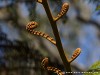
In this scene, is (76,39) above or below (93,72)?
below

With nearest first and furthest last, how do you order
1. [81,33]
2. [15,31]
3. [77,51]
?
[77,51], [15,31], [81,33]

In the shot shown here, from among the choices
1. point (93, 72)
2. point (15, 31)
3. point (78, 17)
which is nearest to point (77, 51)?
point (93, 72)

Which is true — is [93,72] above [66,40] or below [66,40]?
above

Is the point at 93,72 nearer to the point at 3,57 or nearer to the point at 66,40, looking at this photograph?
the point at 3,57

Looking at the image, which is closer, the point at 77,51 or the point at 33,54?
the point at 77,51

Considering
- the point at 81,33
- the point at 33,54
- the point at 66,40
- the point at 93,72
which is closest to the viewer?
the point at 93,72


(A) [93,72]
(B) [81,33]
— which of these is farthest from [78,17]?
(A) [93,72]

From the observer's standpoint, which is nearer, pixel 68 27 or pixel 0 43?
pixel 0 43

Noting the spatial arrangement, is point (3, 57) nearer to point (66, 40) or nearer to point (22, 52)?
point (22, 52)

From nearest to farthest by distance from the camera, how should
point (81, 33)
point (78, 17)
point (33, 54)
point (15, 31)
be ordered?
1. point (33, 54)
2. point (15, 31)
3. point (78, 17)
4. point (81, 33)
